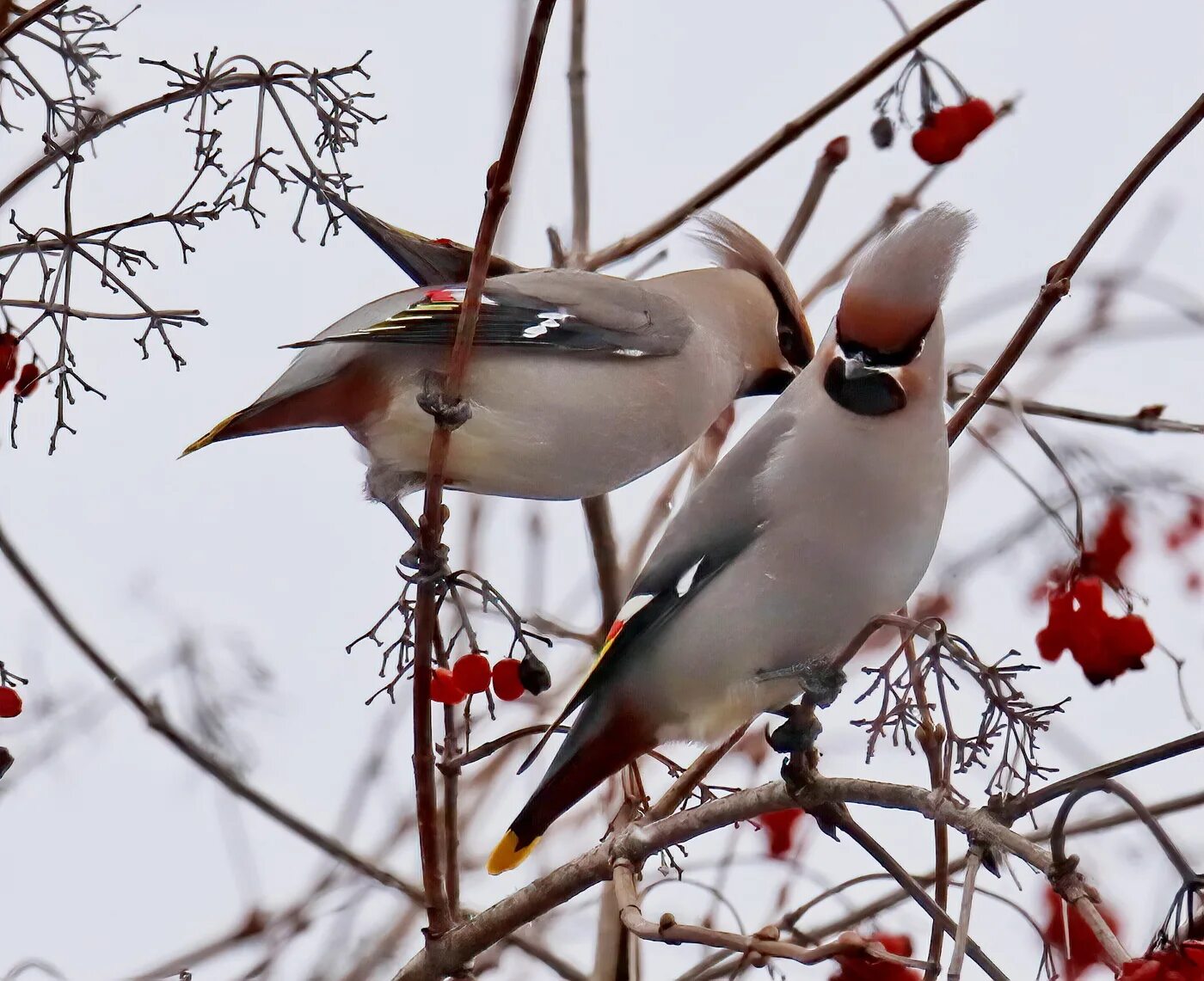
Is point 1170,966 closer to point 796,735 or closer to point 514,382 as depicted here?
point 796,735

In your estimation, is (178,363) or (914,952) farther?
(914,952)

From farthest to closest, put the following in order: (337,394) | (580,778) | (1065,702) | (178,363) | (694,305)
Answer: (694,305) < (337,394) < (580,778) < (178,363) < (1065,702)

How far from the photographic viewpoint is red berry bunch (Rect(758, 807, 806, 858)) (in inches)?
112

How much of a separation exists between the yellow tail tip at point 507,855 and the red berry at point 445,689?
30cm

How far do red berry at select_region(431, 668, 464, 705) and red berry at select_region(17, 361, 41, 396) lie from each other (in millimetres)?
629

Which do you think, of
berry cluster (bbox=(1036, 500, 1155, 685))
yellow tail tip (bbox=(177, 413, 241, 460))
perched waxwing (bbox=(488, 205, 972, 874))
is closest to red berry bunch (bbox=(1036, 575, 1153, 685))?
berry cluster (bbox=(1036, 500, 1155, 685))

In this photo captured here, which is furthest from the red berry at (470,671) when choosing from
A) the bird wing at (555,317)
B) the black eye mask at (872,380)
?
the black eye mask at (872,380)

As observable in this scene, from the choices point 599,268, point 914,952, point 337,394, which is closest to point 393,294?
point 337,394

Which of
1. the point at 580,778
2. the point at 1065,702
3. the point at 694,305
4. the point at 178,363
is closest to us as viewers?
the point at 1065,702

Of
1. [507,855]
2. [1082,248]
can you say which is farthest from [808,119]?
[507,855]

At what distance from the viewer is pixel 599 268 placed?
2893mm

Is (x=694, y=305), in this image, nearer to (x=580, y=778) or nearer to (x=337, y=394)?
(x=337, y=394)

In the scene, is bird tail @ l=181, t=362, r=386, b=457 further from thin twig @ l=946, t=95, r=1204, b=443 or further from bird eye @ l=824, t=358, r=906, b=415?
thin twig @ l=946, t=95, r=1204, b=443

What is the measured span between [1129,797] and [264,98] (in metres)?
1.28
